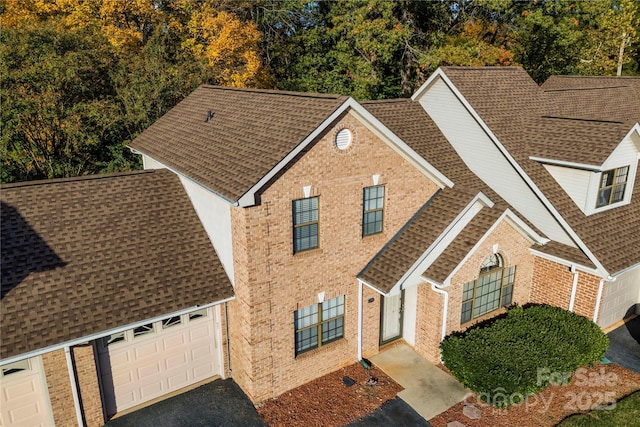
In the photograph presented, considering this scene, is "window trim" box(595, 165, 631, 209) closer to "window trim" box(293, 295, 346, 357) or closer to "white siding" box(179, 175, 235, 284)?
"window trim" box(293, 295, 346, 357)

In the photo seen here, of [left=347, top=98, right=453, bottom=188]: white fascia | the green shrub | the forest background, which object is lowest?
the green shrub

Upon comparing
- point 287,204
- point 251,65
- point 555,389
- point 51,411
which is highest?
point 251,65

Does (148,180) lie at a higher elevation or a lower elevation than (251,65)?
lower

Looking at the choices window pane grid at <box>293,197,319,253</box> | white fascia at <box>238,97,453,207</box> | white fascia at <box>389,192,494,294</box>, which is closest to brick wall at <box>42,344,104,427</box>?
white fascia at <box>238,97,453,207</box>

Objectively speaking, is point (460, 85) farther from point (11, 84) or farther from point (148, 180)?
point (11, 84)

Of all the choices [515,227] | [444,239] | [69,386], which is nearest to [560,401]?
[515,227]

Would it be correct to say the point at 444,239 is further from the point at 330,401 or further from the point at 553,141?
the point at 553,141

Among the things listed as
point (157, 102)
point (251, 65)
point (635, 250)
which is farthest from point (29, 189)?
point (251, 65)

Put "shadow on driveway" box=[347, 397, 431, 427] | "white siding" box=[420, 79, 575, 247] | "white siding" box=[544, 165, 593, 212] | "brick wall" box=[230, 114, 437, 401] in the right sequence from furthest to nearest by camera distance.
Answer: "white siding" box=[420, 79, 575, 247]
"white siding" box=[544, 165, 593, 212]
"shadow on driveway" box=[347, 397, 431, 427]
"brick wall" box=[230, 114, 437, 401]
